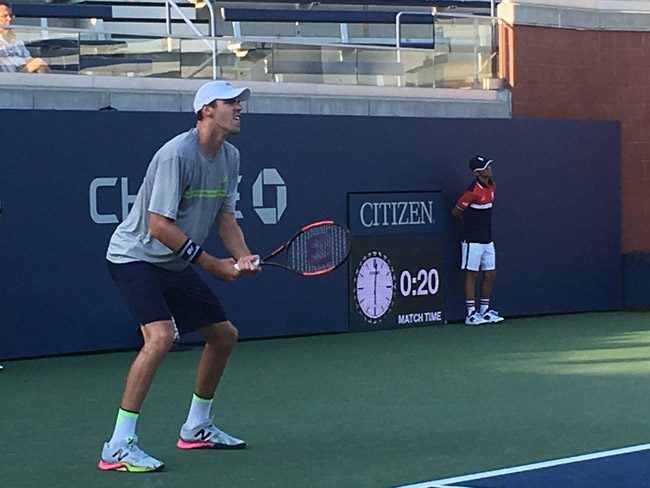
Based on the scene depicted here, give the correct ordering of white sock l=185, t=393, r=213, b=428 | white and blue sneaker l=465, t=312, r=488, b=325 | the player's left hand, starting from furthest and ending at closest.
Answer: white and blue sneaker l=465, t=312, r=488, b=325 → white sock l=185, t=393, r=213, b=428 → the player's left hand

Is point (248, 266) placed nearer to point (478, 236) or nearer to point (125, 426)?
point (125, 426)

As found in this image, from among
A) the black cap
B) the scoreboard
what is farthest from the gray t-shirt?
the black cap

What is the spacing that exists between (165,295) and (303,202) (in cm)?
669

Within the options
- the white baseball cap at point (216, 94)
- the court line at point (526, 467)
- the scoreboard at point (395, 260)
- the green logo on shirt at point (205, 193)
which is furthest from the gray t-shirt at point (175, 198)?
the scoreboard at point (395, 260)

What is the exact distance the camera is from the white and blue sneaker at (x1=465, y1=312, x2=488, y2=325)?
47.9 ft

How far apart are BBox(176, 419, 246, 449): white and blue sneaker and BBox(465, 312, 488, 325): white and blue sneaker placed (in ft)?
25.3

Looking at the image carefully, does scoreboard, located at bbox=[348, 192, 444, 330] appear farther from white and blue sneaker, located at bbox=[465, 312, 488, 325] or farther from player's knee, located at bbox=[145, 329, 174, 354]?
player's knee, located at bbox=[145, 329, 174, 354]

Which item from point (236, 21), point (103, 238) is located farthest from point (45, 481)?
point (236, 21)

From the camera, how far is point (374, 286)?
46.1 ft

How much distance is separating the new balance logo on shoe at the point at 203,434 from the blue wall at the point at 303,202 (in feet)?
15.7

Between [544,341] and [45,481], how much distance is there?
718 cm

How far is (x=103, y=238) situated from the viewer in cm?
1204

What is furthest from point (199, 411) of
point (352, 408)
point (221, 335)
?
Answer: point (352, 408)

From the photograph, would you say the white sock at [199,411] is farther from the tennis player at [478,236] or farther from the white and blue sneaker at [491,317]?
the white and blue sneaker at [491,317]
